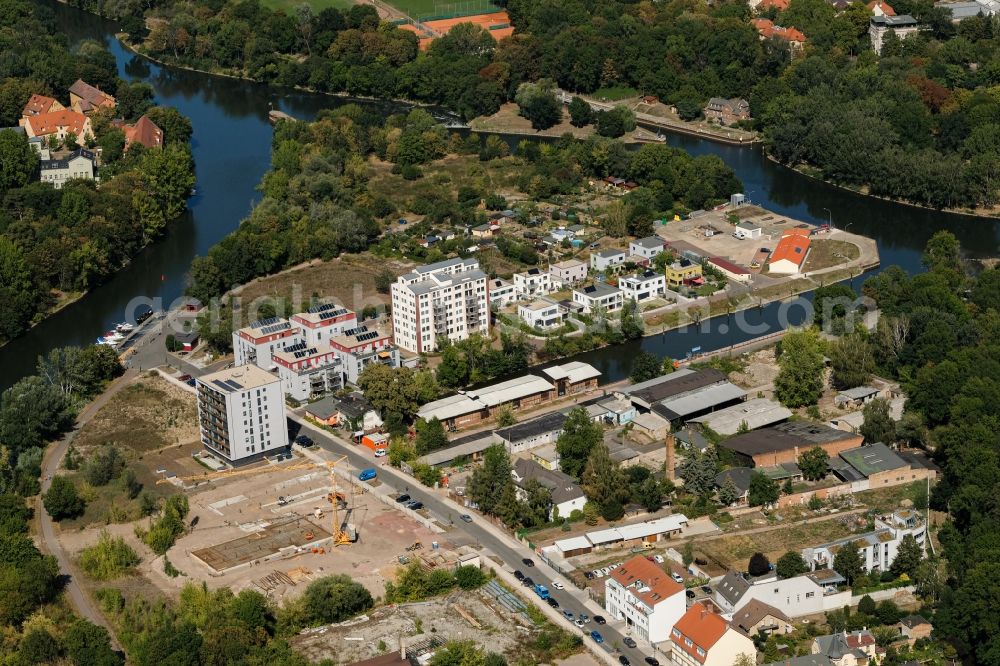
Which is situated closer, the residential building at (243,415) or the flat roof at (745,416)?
the residential building at (243,415)

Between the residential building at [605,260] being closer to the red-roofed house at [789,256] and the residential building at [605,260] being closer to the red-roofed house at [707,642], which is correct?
the red-roofed house at [789,256]

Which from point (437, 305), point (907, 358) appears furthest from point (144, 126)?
point (907, 358)

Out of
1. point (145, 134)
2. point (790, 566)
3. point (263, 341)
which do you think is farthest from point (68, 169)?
point (790, 566)

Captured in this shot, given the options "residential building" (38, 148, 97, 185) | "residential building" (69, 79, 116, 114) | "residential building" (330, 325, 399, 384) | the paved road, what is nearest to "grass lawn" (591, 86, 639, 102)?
"residential building" (69, 79, 116, 114)

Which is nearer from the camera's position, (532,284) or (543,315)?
(543,315)

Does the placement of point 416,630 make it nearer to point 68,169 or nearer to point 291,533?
point 291,533

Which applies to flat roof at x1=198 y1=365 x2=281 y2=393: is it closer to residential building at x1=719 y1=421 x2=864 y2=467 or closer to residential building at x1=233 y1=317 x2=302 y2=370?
residential building at x1=233 y1=317 x2=302 y2=370

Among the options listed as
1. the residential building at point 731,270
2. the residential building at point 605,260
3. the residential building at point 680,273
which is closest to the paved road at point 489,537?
the residential building at point 605,260
